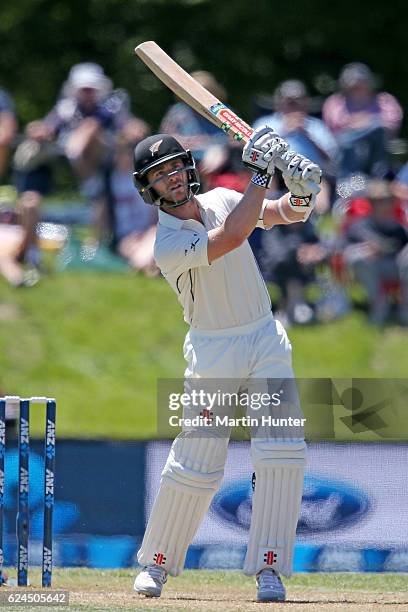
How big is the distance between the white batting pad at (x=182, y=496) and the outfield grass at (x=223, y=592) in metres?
0.20

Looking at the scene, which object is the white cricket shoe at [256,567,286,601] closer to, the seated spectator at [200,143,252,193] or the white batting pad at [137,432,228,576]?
the white batting pad at [137,432,228,576]

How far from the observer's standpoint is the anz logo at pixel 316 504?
687 cm

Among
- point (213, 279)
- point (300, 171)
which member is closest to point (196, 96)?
point (300, 171)

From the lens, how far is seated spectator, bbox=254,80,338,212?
11.2 meters

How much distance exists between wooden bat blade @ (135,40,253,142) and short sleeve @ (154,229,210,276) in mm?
494

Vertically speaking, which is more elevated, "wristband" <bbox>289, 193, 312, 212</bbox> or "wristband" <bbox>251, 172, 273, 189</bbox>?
"wristband" <bbox>251, 172, 273, 189</bbox>

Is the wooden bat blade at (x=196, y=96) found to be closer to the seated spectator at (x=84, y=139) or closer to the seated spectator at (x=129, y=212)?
the seated spectator at (x=129, y=212)

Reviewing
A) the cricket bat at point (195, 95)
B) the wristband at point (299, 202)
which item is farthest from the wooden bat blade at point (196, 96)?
the wristband at point (299, 202)

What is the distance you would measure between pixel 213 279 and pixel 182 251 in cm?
24

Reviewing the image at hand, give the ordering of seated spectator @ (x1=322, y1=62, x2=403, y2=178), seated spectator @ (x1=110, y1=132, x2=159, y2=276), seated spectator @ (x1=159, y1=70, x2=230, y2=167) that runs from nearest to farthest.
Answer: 1. seated spectator @ (x1=159, y1=70, x2=230, y2=167)
2. seated spectator @ (x1=110, y1=132, x2=159, y2=276)
3. seated spectator @ (x1=322, y1=62, x2=403, y2=178)

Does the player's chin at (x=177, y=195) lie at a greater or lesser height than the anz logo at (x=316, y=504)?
greater

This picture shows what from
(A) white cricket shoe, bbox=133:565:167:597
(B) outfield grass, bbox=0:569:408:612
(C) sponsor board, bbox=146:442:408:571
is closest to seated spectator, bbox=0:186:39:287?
(C) sponsor board, bbox=146:442:408:571

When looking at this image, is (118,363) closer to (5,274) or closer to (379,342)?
(5,274)

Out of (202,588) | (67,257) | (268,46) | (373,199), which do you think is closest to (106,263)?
(67,257)
